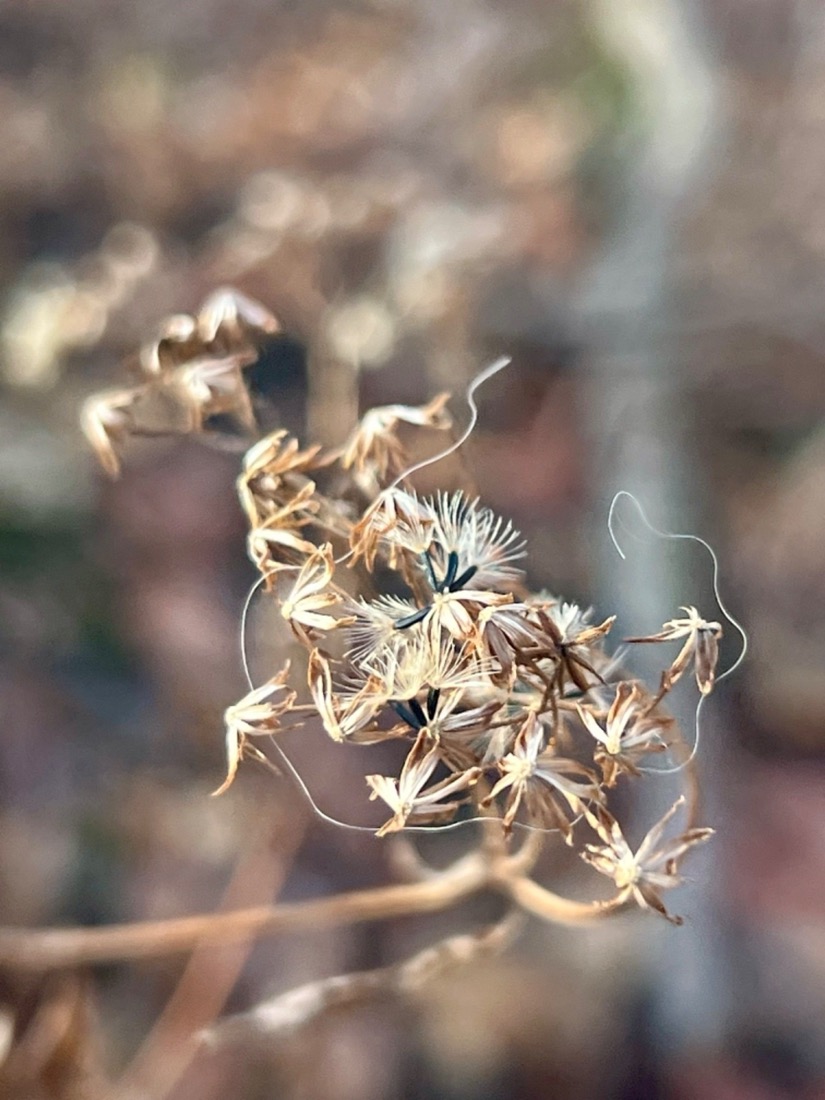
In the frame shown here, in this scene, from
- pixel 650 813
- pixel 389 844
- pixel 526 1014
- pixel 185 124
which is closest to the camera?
pixel 650 813

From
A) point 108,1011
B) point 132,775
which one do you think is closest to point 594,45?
point 132,775

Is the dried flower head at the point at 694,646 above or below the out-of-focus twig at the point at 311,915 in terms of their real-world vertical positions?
above

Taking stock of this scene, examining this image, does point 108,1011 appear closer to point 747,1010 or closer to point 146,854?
point 146,854

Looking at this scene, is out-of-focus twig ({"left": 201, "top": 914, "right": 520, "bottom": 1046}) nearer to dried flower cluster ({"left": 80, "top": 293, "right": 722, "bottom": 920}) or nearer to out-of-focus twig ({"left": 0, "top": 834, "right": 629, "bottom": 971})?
out-of-focus twig ({"left": 0, "top": 834, "right": 629, "bottom": 971})

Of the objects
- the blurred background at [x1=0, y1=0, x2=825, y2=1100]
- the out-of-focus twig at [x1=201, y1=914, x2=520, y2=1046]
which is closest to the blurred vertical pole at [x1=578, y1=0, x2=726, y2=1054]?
the blurred background at [x1=0, y1=0, x2=825, y2=1100]

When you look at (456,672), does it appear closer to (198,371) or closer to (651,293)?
(198,371)

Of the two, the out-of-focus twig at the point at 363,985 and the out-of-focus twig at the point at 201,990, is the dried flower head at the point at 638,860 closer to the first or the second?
the out-of-focus twig at the point at 363,985

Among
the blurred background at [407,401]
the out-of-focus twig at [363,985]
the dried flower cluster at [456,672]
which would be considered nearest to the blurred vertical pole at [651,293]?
the blurred background at [407,401]
